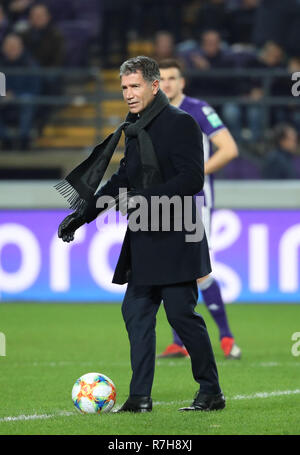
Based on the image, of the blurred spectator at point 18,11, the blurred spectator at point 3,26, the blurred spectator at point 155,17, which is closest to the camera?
the blurred spectator at point 3,26

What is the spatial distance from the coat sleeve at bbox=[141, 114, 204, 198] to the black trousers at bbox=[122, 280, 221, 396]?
569 millimetres

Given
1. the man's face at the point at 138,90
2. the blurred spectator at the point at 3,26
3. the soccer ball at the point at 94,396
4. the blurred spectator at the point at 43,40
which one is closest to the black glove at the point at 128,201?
the man's face at the point at 138,90

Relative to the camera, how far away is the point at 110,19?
54.5ft

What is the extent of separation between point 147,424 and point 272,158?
25.9ft

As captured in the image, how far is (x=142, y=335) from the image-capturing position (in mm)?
6246

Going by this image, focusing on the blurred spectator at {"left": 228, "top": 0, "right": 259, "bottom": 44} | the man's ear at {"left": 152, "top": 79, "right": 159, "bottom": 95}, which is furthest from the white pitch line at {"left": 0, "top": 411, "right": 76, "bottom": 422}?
the blurred spectator at {"left": 228, "top": 0, "right": 259, "bottom": 44}

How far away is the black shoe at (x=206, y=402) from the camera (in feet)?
20.7

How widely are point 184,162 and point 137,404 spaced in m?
1.43

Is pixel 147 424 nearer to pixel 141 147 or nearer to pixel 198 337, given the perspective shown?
pixel 198 337

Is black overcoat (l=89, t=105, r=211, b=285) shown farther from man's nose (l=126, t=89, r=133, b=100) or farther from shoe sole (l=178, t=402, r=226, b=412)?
shoe sole (l=178, t=402, r=226, b=412)

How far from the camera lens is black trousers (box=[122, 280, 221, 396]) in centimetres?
616

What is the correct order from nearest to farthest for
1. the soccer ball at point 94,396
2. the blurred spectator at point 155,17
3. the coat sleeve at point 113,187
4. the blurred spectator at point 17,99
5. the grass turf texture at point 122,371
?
the grass turf texture at point 122,371 → the soccer ball at point 94,396 → the coat sleeve at point 113,187 → the blurred spectator at point 17,99 → the blurred spectator at point 155,17

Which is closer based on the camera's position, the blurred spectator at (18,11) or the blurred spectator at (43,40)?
the blurred spectator at (43,40)

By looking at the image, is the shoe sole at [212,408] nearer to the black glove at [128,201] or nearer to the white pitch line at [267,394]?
the white pitch line at [267,394]
